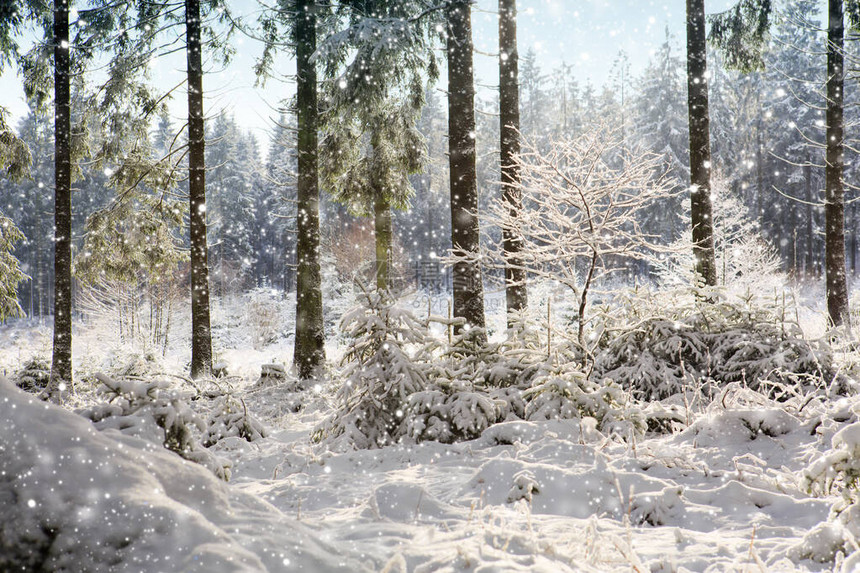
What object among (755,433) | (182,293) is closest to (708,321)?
(755,433)

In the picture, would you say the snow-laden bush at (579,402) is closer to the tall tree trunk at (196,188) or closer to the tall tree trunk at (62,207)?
the tall tree trunk at (196,188)

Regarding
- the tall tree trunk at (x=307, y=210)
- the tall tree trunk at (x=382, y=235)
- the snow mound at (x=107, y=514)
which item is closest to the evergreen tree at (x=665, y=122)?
the tall tree trunk at (x=382, y=235)

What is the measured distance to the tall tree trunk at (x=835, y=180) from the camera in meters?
10.7

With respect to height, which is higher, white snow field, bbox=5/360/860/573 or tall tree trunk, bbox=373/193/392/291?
tall tree trunk, bbox=373/193/392/291

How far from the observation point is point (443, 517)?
280 centimetres

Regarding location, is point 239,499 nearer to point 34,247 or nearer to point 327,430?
point 327,430

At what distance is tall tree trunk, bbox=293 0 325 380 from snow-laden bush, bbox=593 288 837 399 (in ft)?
19.8

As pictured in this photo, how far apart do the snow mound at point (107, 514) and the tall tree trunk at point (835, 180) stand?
42.3 ft

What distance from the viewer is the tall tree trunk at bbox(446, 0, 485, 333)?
7.94 metres

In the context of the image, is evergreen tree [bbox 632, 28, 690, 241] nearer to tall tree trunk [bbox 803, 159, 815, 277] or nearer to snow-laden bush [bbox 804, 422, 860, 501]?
tall tree trunk [bbox 803, 159, 815, 277]

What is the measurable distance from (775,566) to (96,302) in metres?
25.3

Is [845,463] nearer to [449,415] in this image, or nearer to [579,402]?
[579,402]

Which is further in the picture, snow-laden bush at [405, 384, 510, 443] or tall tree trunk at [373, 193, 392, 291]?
tall tree trunk at [373, 193, 392, 291]

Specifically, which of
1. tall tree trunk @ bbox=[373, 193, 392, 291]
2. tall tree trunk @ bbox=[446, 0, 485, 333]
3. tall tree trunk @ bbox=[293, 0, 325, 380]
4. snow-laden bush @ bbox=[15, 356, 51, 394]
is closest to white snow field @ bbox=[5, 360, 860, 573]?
tall tree trunk @ bbox=[446, 0, 485, 333]
